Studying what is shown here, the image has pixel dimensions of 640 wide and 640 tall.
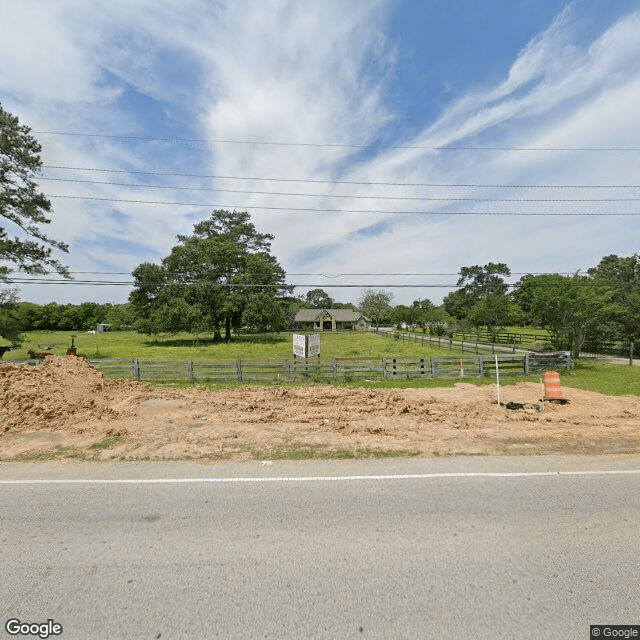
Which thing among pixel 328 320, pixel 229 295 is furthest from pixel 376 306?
pixel 229 295

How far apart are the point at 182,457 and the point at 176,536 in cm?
303

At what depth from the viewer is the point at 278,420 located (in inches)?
381

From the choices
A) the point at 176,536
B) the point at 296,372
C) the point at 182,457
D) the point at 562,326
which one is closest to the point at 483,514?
the point at 176,536

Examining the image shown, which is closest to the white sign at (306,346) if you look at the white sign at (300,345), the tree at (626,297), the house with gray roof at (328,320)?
the white sign at (300,345)

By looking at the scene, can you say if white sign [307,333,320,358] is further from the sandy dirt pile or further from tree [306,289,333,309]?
tree [306,289,333,309]

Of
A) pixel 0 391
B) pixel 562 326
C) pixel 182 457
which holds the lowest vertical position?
pixel 182 457

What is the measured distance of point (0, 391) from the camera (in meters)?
10.7

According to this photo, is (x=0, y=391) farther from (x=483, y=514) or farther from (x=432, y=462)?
(x=483, y=514)

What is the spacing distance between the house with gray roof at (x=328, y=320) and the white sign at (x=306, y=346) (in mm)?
63398

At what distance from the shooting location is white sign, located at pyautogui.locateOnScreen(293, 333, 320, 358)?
18.8 metres

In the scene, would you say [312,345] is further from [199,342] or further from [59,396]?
[199,342]

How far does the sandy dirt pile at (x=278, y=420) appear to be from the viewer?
24.5 ft

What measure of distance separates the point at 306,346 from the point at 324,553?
49.3ft

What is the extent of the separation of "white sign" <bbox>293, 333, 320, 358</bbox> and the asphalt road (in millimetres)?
12729
